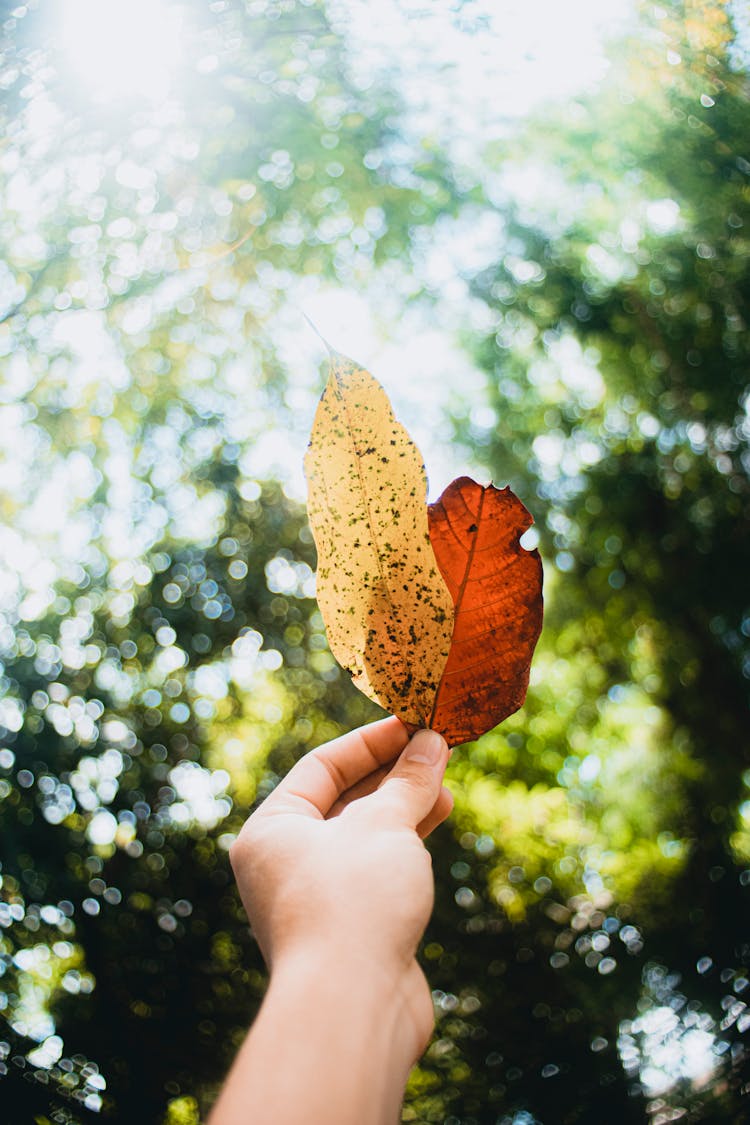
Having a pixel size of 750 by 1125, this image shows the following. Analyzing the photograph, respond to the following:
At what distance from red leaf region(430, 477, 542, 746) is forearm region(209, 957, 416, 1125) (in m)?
0.19

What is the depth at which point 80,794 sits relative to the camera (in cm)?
270

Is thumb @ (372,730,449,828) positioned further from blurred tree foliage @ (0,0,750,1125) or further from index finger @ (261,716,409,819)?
blurred tree foliage @ (0,0,750,1125)

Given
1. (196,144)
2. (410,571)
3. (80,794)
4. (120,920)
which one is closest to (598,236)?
(196,144)

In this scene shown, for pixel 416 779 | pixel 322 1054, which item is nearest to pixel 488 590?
pixel 416 779

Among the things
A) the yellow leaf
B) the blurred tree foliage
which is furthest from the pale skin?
the blurred tree foliage

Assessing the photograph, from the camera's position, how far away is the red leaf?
420 millimetres

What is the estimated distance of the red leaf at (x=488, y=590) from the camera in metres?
0.42

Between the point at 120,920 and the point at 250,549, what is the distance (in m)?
1.83

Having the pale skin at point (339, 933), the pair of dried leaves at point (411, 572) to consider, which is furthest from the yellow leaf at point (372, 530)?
the pale skin at point (339, 933)

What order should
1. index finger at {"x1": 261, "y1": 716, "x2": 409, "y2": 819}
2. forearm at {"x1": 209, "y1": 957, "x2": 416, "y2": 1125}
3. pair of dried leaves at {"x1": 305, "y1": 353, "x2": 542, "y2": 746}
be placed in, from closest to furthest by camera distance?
forearm at {"x1": 209, "y1": 957, "x2": 416, "y2": 1125} → pair of dried leaves at {"x1": 305, "y1": 353, "x2": 542, "y2": 746} → index finger at {"x1": 261, "y1": 716, "x2": 409, "y2": 819}

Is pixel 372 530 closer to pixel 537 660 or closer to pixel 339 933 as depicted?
pixel 339 933

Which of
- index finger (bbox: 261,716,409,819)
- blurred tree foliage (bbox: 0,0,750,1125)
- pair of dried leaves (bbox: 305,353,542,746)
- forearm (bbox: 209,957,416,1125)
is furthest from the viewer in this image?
blurred tree foliage (bbox: 0,0,750,1125)

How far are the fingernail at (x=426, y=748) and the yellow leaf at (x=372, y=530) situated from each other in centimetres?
7

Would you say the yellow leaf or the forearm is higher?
the yellow leaf
